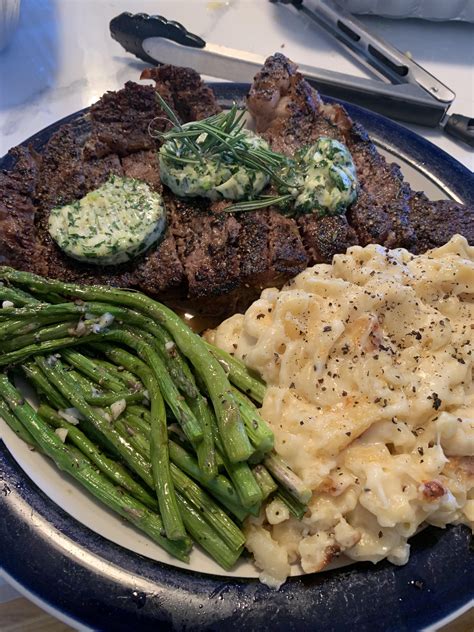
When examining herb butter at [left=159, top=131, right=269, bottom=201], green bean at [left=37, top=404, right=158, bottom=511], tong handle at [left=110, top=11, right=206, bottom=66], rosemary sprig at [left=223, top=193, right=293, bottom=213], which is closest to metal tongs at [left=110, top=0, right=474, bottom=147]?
tong handle at [left=110, top=11, right=206, bottom=66]

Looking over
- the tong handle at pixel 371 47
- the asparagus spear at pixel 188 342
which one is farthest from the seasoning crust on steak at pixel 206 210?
the tong handle at pixel 371 47

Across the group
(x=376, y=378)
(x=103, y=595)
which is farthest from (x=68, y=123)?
(x=103, y=595)

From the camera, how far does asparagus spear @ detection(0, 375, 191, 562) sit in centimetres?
223

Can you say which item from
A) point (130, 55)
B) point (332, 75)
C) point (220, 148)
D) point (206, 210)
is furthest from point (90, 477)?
point (130, 55)

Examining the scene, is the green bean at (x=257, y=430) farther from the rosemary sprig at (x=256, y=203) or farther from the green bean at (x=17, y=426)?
the rosemary sprig at (x=256, y=203)

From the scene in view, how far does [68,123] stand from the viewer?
347cm

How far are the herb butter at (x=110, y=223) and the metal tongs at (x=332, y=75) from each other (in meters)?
1.79

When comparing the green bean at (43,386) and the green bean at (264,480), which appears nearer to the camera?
the green bean at (264,480)

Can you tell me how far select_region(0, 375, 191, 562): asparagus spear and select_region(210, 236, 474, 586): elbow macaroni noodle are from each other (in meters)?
0.35

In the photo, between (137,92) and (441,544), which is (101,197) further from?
(441,544)

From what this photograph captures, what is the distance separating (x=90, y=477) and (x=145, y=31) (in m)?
3.60

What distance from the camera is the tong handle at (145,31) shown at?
14.1 feet

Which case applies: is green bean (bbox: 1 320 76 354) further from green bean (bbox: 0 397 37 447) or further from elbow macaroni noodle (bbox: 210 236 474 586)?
elbow macaroni noodle (bbox: 210 236 474 586)

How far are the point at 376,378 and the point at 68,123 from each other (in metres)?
2.45
